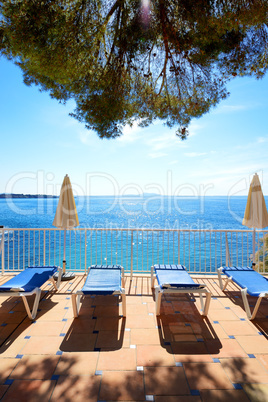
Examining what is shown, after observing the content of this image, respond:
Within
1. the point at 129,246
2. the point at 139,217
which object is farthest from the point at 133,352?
the point at 139,217

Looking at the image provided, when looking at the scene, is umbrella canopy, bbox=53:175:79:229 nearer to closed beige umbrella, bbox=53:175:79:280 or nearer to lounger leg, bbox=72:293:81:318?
closed beige umbrella, bbox=53:175:79:280

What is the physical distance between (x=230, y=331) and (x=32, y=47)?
4.58 meters

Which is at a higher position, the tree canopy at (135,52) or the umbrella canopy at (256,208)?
the tree canopy at (135,52)

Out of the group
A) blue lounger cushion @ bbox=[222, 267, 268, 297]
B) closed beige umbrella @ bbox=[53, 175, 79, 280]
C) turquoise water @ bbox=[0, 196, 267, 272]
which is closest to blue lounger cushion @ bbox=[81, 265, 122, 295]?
turquoise water @ bbox=[0, 196, 267, 272]

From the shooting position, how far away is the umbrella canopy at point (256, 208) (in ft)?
15.1

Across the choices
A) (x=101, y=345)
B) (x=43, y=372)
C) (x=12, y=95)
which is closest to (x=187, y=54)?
(x=101, y=345)

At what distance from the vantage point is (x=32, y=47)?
3.22m

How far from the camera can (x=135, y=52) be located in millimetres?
4316

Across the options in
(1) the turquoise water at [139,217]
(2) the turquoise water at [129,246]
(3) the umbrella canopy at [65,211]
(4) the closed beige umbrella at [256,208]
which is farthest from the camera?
(1) the turquoise water at [139,217]

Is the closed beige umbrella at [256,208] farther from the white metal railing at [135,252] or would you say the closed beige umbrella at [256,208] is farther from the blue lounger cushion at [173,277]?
the blue lounger cushion at [173,277]

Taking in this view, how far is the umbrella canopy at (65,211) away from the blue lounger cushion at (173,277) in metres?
1.94

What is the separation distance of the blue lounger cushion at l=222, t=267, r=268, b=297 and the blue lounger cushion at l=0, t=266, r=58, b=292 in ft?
9.96

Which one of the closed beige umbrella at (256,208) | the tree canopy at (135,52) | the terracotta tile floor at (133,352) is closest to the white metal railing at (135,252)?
the closed beige umbrella at (256,208)

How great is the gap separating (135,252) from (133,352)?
73.2 feet
